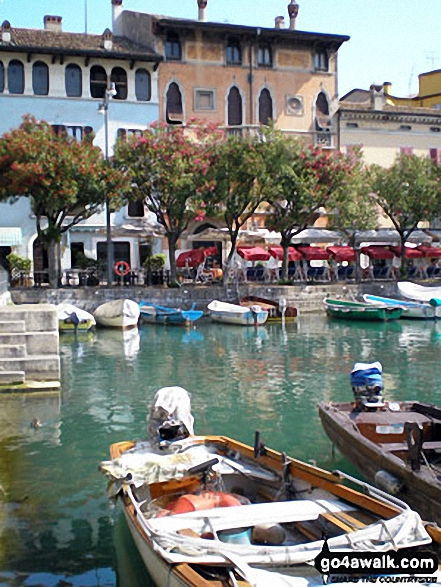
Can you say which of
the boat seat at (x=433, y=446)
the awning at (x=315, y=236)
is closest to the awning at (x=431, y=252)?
the awning at (x=315, y=236)

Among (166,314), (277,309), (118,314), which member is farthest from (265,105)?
(118,314)

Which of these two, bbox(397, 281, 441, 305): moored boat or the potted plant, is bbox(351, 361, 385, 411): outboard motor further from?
the potted plant

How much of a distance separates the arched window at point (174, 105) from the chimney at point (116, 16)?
22.6 feet

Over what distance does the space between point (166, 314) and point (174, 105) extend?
17.4m

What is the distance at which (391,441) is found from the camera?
33.5 feet

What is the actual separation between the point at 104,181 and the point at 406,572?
98.5ft

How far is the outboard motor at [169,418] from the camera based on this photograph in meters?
9.19

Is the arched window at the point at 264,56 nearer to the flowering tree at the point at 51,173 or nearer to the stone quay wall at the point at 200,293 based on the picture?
the stone quay wall at the point at 200,293

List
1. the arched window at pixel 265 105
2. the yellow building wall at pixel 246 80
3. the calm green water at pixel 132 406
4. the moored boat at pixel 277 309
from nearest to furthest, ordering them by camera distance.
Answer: the calm green water at pixel 132 406 < the moored boat at pixel 277 309 < the yellow building wall at pixel 246 80 < the arched window at pixel 265 105

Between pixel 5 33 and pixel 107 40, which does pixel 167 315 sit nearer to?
pixel 107 40

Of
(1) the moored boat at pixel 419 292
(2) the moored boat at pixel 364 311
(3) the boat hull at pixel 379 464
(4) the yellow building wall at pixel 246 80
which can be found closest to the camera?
(3) the boat hull at pixel 379 464

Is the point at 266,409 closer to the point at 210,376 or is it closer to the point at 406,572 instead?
the point at 210,376

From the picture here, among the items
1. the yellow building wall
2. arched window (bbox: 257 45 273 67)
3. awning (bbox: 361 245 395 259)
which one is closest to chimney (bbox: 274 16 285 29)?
the yellow building wall

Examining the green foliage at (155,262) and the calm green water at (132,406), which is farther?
the green foliage at (155,262)
